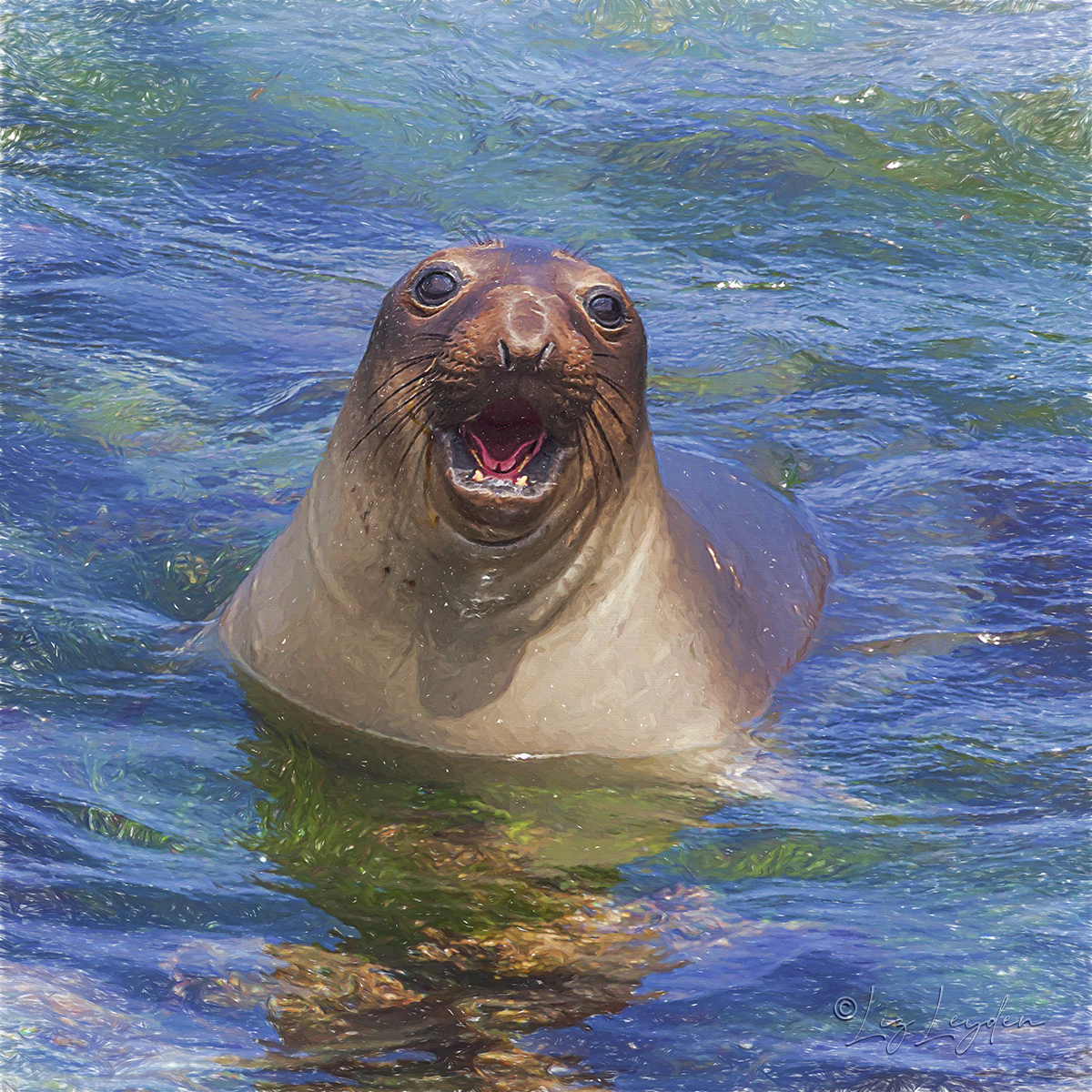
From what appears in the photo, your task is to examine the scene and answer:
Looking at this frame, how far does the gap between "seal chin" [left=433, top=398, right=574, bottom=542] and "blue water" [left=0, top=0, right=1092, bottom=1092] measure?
35.6 inches

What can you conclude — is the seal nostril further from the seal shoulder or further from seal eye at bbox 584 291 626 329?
the seal shoulder

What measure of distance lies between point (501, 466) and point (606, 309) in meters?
0.53

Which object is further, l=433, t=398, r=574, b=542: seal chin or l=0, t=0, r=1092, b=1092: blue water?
l=433, t=398, r=574, b=542: seal chin

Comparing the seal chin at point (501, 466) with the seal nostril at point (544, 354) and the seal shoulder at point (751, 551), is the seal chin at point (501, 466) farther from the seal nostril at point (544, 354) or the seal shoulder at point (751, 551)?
the seal shoulder at point (751, 551)

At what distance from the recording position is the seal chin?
4273mm

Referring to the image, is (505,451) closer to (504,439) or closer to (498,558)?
(504,439)

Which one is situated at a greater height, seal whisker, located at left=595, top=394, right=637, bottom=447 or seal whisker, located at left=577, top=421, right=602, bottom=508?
seal whisker, located at left=595, top=394, right=637, bottom=447

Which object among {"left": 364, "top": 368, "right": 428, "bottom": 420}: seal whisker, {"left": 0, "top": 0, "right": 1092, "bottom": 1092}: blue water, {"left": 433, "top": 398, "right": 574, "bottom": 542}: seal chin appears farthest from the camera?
{"left": 364, "top": 368, "right": 428, "bottom": 420}: seal whisker

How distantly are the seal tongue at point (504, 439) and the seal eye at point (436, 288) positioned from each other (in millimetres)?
355

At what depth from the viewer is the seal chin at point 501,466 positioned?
4273 mm

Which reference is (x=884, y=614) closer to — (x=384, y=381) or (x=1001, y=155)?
(x=384, y=381)

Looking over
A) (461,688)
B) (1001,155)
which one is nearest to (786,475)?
(461,688)

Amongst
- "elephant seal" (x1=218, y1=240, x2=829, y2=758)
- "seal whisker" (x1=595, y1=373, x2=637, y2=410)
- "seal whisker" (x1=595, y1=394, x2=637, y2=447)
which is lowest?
"elephant seal" (x1=218, y1=240, x2=829, y2=758)

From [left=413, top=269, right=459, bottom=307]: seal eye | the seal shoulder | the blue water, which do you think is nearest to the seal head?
[left=413, top=269, right=459, bottom=307]: seal eye
